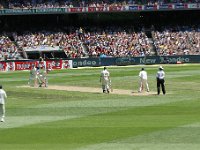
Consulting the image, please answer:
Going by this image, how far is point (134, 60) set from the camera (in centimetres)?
8575

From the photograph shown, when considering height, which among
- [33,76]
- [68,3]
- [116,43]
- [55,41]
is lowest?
[33,76]

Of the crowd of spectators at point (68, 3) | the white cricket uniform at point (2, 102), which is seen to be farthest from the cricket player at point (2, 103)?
the crowd of spectators at point (68, 3)

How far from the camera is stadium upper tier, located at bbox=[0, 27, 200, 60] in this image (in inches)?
3416

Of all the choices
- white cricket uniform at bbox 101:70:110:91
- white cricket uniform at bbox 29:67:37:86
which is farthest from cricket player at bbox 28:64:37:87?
white cricket uniform at bbox 101:70:110:91

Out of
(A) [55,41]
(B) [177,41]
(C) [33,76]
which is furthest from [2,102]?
(B) [177,41]

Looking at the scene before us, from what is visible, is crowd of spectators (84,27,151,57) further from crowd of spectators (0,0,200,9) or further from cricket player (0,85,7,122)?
cricket player (0,85,7,122)

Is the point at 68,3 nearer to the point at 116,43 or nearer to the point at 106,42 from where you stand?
the point at 106,42

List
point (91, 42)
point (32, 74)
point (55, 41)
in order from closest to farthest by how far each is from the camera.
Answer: point (32, 74) < point (55, 41) < point (91, 42)

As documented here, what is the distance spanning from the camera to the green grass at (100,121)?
20.7 metres

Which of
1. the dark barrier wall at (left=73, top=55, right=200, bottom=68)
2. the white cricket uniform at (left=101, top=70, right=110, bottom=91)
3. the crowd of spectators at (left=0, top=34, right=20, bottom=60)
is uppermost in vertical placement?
the crowd of spectators at (left=0, top=34, right=20, bottom=60)

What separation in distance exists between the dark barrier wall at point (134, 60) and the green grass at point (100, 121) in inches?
1530

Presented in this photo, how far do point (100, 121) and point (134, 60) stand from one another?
59.1m

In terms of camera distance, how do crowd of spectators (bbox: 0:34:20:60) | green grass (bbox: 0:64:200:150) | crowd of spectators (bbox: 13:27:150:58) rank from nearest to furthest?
green grass (bbox: 0:64:200:150) < crowd of spectators (bbox: 0:34:20:60) < crowd of spectators (bbox: 13:27:150:58)

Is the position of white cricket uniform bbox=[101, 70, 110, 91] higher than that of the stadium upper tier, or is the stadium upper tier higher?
the stadium upper tier
